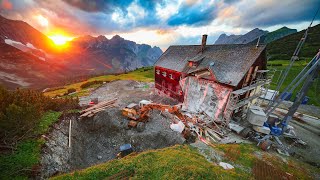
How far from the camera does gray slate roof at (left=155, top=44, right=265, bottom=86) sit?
691 inches

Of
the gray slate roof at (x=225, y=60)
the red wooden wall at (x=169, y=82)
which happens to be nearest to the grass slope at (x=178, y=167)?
the gray slate roof at (x=225, y=60)

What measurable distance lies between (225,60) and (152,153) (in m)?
16.5

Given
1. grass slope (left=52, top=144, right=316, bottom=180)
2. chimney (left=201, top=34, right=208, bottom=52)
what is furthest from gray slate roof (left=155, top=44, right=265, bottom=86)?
grass slope (left=52, top=144, right=316, bottom=180)

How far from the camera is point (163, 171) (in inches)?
342

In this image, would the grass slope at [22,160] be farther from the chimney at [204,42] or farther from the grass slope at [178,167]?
the chimney at [204,42]

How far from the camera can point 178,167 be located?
8.92 m

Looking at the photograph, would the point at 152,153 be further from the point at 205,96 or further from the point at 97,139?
the point at 205,96

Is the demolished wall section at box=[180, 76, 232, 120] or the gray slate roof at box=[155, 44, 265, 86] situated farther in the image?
the demolished wall section at box=[180, 76, 232, 120]

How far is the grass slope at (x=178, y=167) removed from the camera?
8352 mm

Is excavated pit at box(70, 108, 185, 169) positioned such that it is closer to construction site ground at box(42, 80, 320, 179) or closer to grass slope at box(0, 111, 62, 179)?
construction site ground at box(42, 80, 320, 179)

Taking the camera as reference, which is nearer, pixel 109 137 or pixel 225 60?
pixel 109 137

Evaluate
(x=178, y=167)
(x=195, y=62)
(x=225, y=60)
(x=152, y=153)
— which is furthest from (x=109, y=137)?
(x=225, y=60)

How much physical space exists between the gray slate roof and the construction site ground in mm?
7400

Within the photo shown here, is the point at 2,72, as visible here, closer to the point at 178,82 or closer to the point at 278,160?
the point at 178,82
